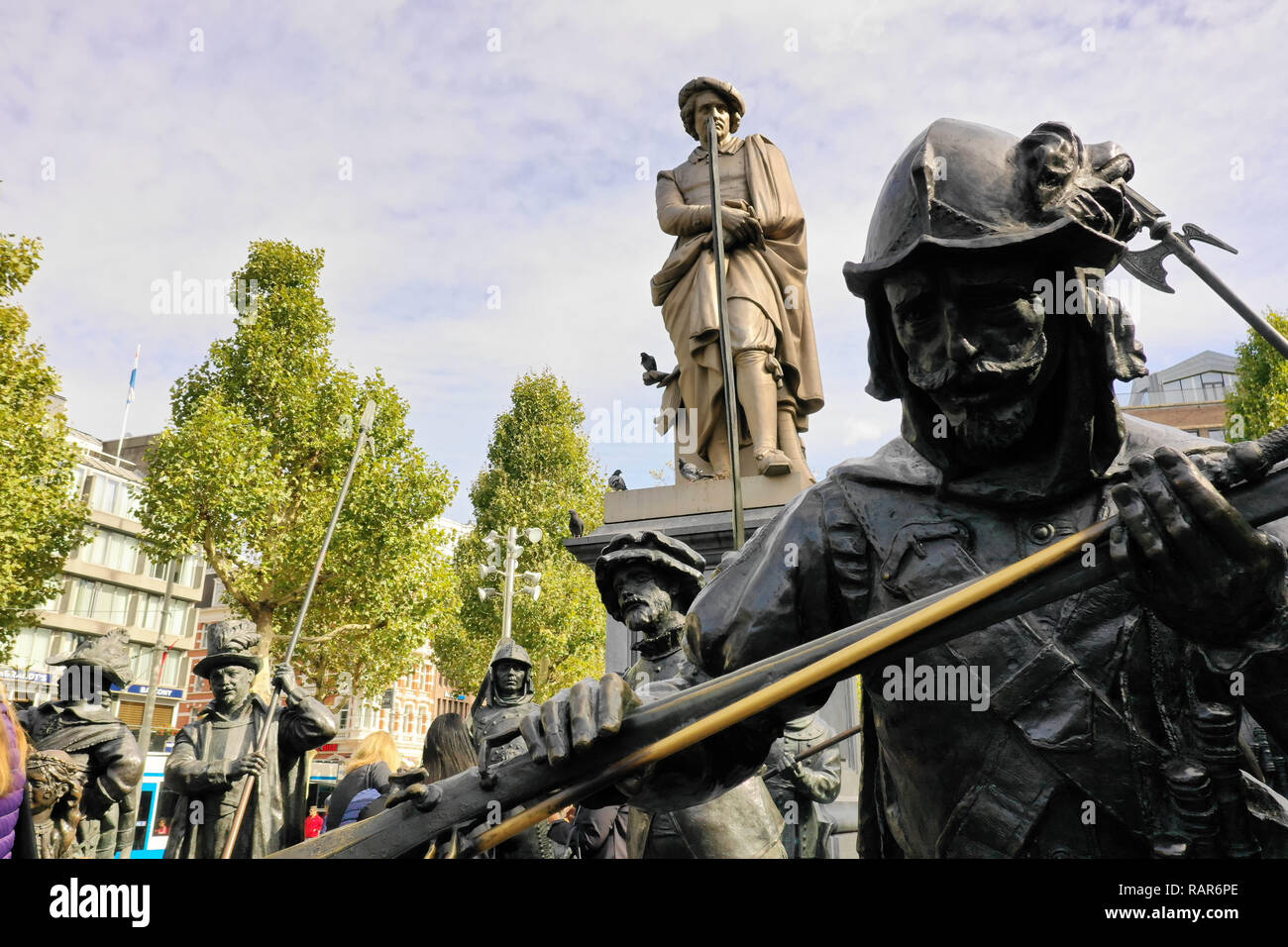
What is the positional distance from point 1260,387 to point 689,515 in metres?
20.7

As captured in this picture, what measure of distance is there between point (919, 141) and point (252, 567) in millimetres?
21843

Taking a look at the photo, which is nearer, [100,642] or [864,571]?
[864,571]

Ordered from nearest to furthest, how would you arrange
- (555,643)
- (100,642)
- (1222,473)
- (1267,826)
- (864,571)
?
(1222,473), (1267,826), (864,571), (100,642), (555,643)

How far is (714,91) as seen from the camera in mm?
8953

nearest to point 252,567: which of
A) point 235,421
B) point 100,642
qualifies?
point 235,421

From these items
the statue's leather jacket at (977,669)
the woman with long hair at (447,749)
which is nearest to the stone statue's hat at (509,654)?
the woman with long hair at (447,749)

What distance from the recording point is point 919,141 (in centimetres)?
199

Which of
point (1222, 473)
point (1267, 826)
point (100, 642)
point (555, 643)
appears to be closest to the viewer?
point (1222, 473)

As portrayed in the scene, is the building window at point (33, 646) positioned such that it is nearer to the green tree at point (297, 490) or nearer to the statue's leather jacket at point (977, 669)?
the green tree at point (297, 490)

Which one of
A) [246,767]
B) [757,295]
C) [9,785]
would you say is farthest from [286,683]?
[9,785]

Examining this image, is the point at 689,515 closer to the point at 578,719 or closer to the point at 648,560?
the point at 648,560

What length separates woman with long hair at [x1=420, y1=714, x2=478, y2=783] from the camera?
7.16 meters
